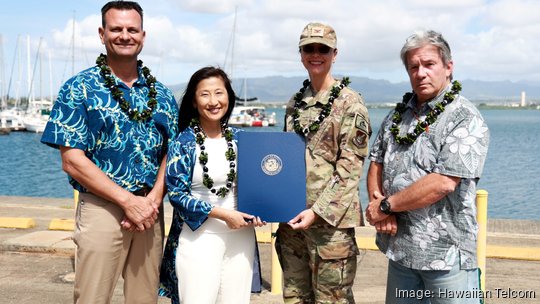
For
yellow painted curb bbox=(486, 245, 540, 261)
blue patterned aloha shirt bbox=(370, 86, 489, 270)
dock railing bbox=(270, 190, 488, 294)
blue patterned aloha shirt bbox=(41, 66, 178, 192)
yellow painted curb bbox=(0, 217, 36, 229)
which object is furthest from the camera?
yellow painted curb bbox=(0, 217, 36, 229)

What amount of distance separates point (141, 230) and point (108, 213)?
24 cm

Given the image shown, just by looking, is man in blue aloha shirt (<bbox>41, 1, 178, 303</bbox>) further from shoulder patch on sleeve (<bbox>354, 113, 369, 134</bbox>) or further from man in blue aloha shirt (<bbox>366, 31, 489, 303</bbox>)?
man in blue aloha shirt (<bbox>366, 31, 489, 303</bbox>)

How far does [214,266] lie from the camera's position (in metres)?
3.50

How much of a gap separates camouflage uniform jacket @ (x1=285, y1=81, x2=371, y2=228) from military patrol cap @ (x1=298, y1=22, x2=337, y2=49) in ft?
1.09

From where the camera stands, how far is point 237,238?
11.8ft

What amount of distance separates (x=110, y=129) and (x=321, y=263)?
1609 mm

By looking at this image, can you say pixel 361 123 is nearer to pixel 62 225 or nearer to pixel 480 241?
pixel 480 241

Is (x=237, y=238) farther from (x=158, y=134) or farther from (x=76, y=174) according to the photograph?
(x=76, y=174)

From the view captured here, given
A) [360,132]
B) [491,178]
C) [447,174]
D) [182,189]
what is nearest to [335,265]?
[360,132]

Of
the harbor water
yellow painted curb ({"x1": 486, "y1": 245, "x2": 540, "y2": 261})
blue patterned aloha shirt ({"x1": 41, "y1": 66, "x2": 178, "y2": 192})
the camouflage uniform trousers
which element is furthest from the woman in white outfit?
the harbor water

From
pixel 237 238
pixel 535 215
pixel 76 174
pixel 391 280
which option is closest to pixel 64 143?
pixel 76 174

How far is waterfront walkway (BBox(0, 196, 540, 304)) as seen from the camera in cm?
556

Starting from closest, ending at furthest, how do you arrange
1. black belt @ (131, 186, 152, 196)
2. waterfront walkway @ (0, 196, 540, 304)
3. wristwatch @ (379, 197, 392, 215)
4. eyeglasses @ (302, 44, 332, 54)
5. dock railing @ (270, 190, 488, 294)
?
wristwatch @ (379, 197, 392, 215) → eyeglasses @ (302, 44, 332, 54) → black belt @ (131, 186, 152, 196) → dock railing @ (270, 190, 488, 294) → waterfront walkway @ (0, 196, 540, 304)

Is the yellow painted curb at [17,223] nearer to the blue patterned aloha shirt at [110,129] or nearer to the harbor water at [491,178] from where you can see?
the blue patterned aloha shirt at [110,129]
